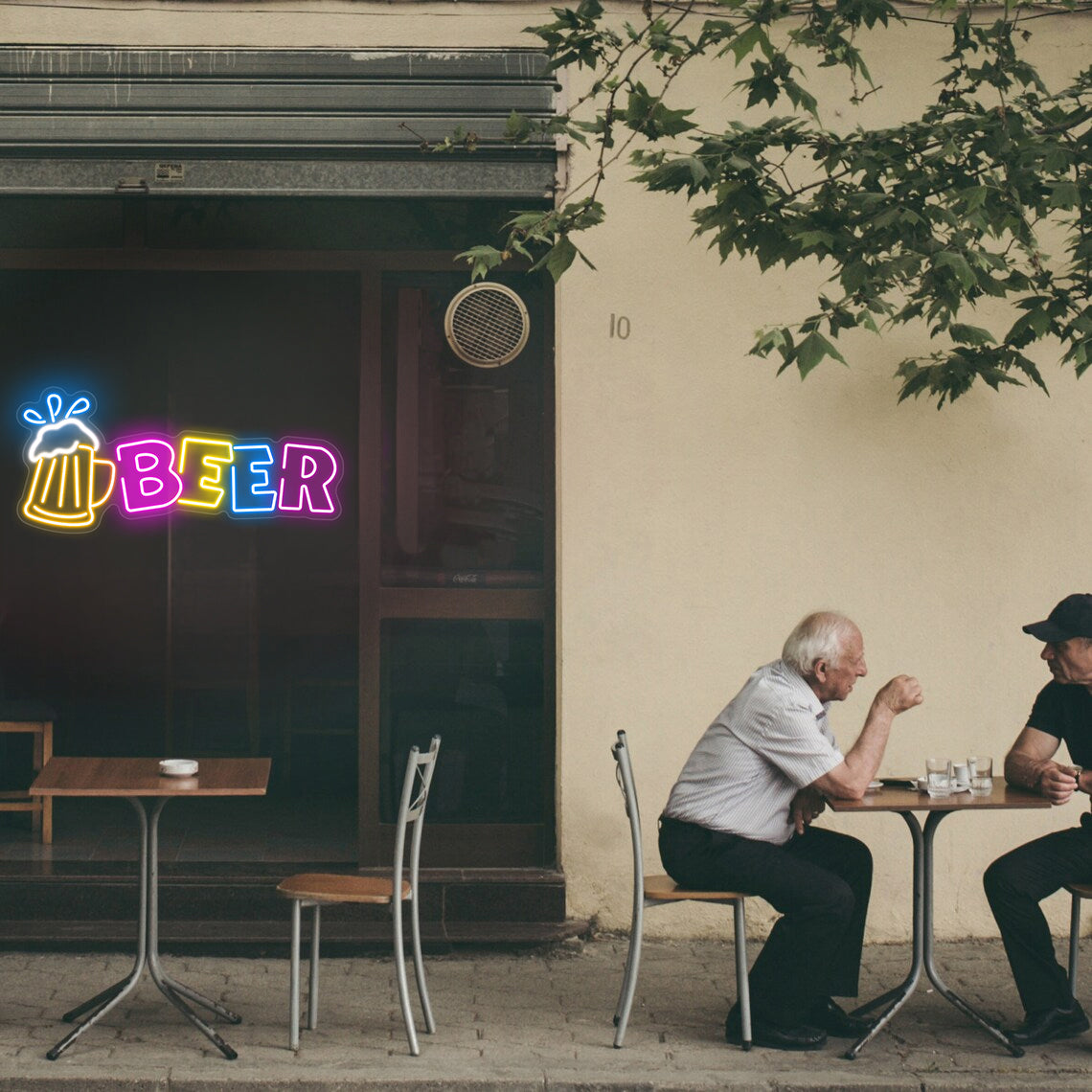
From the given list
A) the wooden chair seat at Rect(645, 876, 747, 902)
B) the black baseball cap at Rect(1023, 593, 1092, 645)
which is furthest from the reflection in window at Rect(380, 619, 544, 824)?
the black baseball cap at Rect(1023, 593, 1092, 645)

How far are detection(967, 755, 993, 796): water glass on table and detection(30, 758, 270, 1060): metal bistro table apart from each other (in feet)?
8.32

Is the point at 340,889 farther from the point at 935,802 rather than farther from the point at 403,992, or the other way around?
the point at 935,802

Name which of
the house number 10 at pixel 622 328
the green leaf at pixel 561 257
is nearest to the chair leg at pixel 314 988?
the green leaf at pixel 561 257

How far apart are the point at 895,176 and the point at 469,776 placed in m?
3.35

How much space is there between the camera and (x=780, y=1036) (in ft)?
16.8

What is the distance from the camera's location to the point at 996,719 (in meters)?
6.75

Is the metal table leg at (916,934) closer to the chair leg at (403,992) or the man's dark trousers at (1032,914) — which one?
the man's dark trousers at (1032,914)

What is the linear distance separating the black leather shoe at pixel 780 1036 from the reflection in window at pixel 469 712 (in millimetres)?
1917

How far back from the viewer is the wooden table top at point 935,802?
16.6ft

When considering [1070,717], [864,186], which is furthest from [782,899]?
[864,186]

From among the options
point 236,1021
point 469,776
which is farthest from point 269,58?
point 236,1021

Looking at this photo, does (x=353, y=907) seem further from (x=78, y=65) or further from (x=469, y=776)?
(x=78, y=65)

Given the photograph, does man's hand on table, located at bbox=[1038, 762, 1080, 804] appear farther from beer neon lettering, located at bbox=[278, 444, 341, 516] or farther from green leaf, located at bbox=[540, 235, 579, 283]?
beer neon lettering, located at bbox=[278, 444, 341, 516]

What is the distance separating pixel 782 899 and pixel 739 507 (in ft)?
7.01
